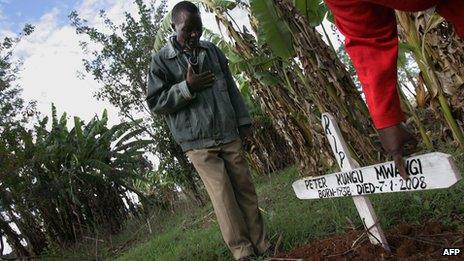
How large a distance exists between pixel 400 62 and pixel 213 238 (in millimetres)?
3237

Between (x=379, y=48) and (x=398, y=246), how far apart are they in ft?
4.23

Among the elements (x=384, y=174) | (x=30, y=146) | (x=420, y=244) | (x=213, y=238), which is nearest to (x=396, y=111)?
(x=384, y=174)

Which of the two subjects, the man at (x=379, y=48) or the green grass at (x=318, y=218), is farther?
the green grass at (x=318, y=218)

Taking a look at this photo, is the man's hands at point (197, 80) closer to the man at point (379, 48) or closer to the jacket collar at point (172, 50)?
the jacket collar at point (172, 50)

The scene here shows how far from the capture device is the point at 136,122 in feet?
32.2

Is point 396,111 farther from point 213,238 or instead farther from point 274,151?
point 274,151

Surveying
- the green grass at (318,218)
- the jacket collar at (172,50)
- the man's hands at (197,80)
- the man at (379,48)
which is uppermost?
the jacket collar at (172,50)

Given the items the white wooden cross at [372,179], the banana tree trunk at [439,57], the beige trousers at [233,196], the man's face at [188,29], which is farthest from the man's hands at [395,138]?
the banana tree trunk at [439,57]

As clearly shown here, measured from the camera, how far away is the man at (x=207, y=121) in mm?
3076

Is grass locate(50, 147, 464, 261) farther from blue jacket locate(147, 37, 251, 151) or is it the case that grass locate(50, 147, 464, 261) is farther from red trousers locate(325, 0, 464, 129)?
red trousers locate(325, 0, 464, 129)

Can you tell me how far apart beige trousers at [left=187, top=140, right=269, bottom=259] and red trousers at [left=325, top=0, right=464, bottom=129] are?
64.5 inches

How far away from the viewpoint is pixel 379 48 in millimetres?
1572

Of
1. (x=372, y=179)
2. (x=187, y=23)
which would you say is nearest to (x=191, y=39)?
(x=187, y=23)

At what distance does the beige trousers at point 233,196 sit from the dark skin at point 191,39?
0.45 metres
